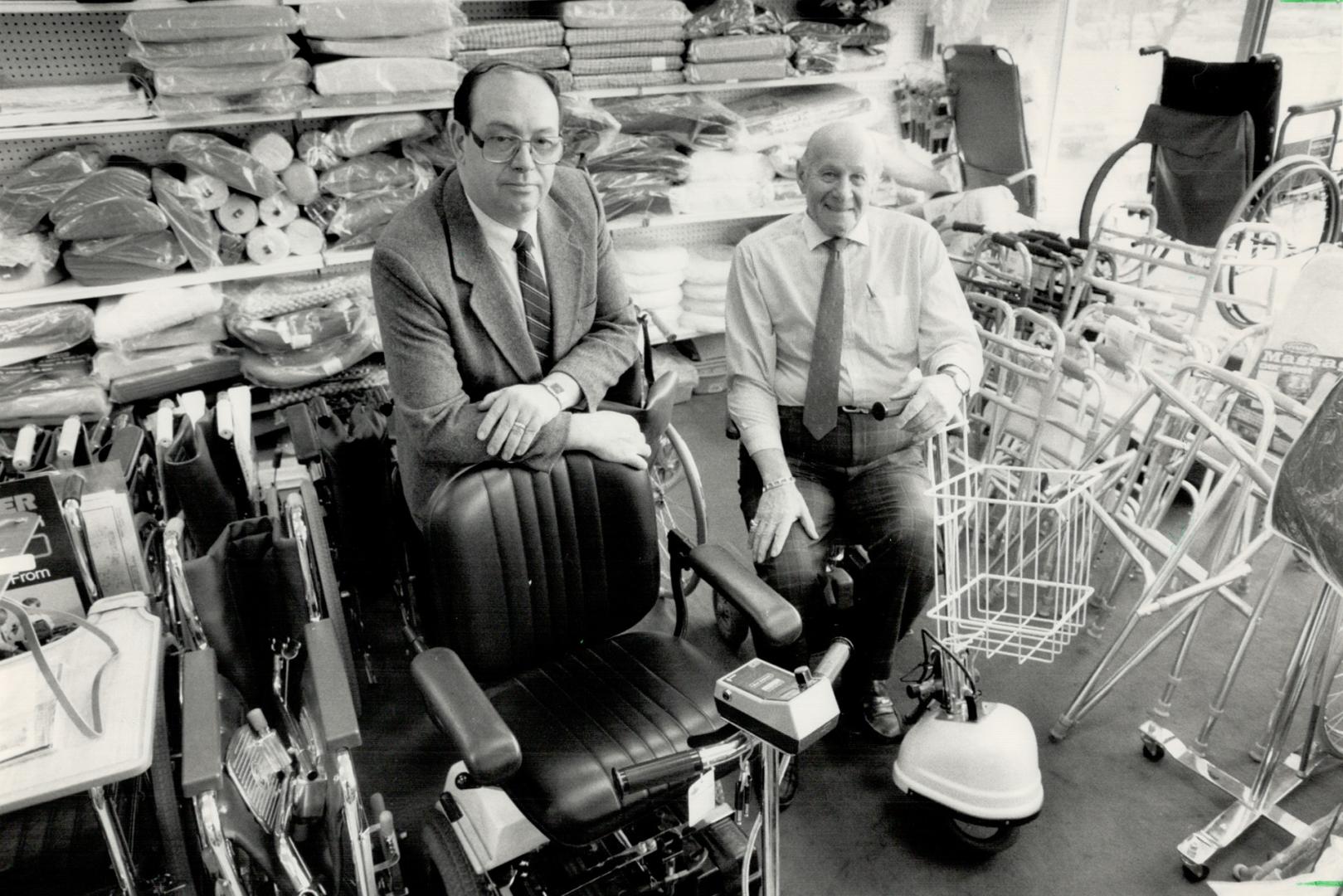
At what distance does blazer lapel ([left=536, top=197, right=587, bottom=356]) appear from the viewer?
6.34ft

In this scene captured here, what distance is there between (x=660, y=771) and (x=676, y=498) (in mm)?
2372

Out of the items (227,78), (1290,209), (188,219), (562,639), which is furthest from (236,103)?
(1290,209)

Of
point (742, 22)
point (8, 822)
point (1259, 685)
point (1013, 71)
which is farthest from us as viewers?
point (1013, 71)

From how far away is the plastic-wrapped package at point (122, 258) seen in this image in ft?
9.52

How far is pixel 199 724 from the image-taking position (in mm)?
1345

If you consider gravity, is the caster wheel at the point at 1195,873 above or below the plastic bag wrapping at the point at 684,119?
below

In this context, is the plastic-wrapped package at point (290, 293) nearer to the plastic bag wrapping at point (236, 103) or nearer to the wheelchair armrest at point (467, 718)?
the plastic bag wrapping at point (236, 103)

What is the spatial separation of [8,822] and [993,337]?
246 centimetres

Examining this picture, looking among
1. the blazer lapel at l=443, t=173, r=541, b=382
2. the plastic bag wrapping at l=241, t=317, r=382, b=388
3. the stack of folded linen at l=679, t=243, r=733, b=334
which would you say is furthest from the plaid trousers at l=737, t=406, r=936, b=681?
the stack of folded linen at l=679, t=243, r=733, b=334

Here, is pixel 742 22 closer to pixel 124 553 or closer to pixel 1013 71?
pixel 1013 71

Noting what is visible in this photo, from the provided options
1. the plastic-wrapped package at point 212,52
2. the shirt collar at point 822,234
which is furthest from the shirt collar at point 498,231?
the plastic-wrapped package at point 212,52

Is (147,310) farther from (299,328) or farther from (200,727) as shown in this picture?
(200,727)

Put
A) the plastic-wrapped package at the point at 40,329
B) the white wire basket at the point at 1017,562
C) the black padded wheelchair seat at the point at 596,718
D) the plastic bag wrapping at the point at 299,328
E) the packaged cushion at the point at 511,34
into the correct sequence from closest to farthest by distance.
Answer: the black padded wheelchair seat at the point at 596,718 → the white wire basket at the point at 1017,562 → the plastic-wrapped package at the point at 40,329 → the plastic bag wrapping at the point at 299,328 → the packaged cushion at the point at 511,34

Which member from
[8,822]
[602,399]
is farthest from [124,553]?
[602,399]
